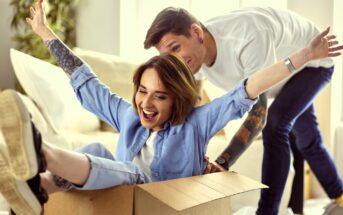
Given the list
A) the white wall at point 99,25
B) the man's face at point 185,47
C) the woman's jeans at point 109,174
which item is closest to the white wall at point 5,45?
the white wall at point 99,25

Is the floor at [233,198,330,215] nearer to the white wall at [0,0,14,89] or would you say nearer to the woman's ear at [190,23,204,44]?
the woman's ear at [190,23,204,44]

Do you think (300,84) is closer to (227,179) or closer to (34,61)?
(227,179)

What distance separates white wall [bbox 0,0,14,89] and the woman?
4.71ft

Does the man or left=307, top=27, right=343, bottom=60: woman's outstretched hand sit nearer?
left=307, top=27, right=343, bottom=60: woman's outstretched hand

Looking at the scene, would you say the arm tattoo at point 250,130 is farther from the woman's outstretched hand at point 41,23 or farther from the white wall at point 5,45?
the white wall at point 5,45

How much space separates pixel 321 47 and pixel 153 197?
1.69ft

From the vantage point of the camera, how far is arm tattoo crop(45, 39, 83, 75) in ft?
4.28

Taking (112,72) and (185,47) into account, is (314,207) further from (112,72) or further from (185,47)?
(185,47)

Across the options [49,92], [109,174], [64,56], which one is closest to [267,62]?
[64,56]

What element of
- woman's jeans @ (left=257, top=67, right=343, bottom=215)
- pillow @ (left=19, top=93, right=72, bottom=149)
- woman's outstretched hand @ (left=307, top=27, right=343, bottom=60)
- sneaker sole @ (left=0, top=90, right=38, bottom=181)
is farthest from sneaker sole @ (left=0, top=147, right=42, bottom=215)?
pillow @ (left=19, top=93, right=72, bottom=149)

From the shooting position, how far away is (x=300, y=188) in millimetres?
2166

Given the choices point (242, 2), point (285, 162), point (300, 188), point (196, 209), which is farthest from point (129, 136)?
point (242, 2)

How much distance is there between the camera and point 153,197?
979 mm

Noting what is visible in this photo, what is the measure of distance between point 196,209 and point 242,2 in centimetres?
177
